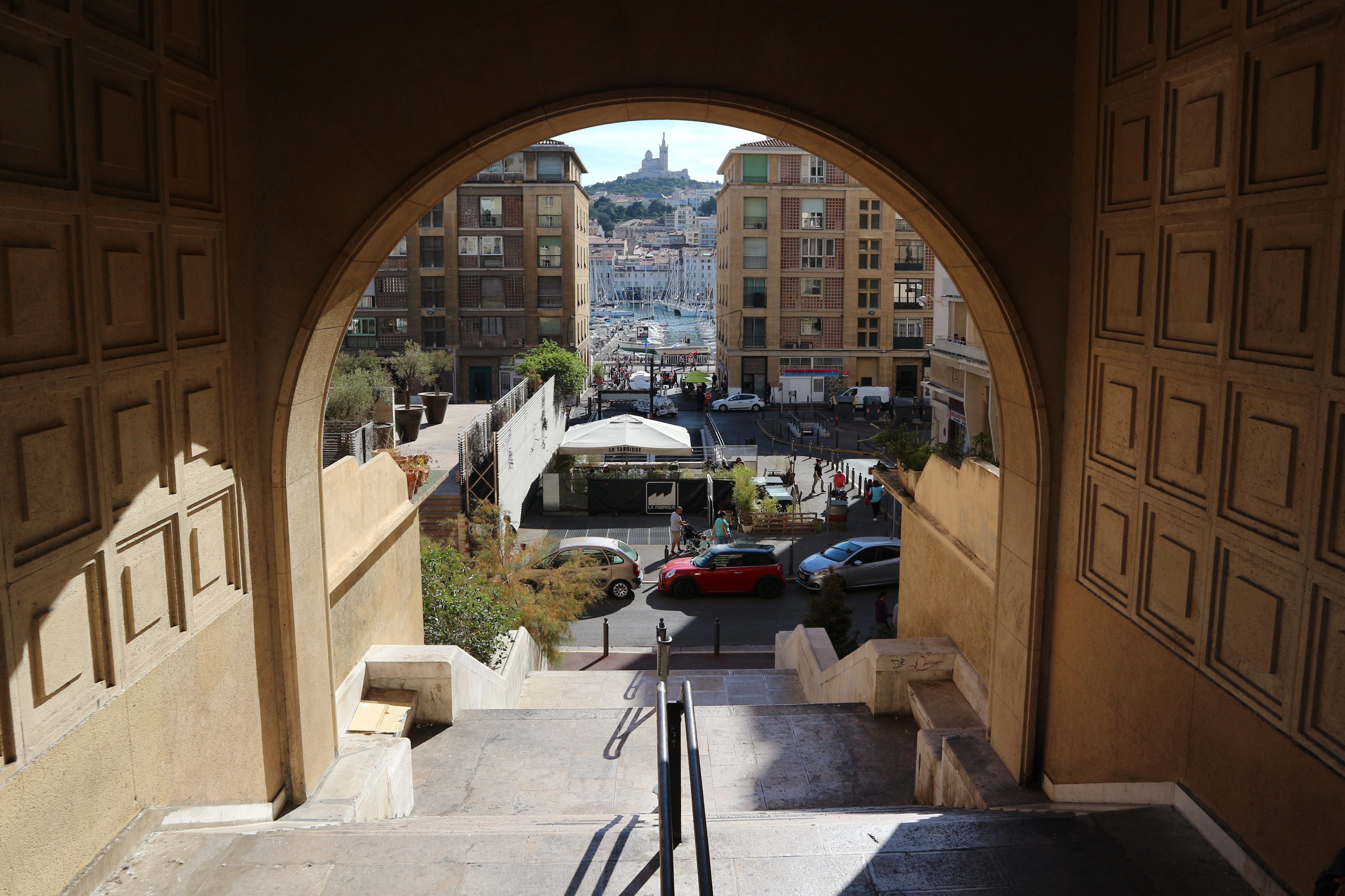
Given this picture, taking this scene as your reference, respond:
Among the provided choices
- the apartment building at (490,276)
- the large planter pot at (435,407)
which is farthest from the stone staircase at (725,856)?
the apartment building at (490,276)

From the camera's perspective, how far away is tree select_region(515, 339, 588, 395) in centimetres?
3356

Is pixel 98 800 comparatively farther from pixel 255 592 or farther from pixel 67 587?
pixel 255 592

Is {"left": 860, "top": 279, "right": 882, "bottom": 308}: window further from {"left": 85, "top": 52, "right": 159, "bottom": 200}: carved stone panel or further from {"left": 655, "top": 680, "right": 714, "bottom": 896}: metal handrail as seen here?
{"left": 85, "top": 52, "right": 159, "bottom": 200}: carved stone panel

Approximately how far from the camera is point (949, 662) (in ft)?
28.2

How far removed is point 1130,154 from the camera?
525 centimetres

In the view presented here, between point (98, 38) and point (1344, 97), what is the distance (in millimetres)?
4972

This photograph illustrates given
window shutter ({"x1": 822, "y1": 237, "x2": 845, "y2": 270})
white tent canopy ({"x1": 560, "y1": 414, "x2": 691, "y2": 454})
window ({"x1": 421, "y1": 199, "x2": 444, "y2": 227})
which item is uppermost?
window ({"x1": 421, "y1": 199, "x2": 444, "y2": 227})

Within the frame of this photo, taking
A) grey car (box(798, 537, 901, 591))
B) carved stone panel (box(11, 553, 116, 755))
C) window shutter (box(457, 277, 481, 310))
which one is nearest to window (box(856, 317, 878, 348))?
window shutter (box(457, 277, 481, 310))

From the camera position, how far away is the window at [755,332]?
171 feet

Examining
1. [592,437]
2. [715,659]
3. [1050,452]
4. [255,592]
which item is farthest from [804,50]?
[592,437]

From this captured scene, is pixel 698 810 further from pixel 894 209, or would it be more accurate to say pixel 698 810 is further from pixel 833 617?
pixel 833 617

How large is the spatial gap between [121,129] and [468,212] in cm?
4721

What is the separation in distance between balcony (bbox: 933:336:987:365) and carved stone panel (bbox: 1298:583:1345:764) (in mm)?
24044

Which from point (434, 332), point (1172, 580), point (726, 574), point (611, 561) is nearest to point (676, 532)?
point (726, 574)
